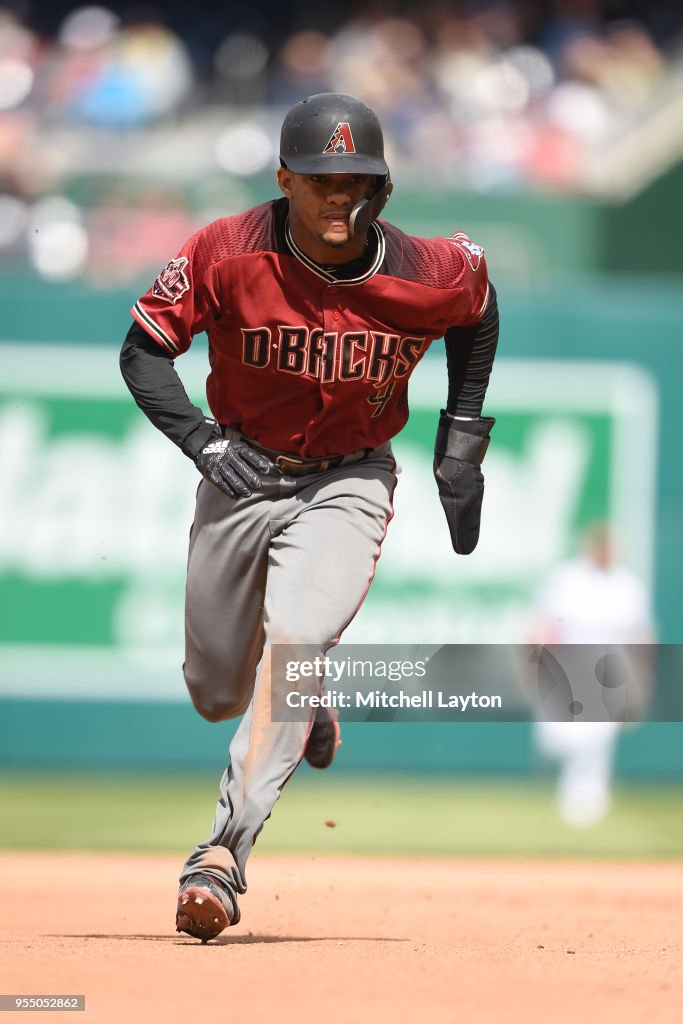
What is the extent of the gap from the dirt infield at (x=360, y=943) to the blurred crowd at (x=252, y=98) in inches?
200

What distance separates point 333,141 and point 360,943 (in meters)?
2.45

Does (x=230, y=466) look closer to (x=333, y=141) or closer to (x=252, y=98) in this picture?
(x=333, y=141)

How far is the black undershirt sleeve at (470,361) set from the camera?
501cm

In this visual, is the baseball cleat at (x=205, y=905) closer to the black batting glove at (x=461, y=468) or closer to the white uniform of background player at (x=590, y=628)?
the black batting glove at (x=461, y=468)

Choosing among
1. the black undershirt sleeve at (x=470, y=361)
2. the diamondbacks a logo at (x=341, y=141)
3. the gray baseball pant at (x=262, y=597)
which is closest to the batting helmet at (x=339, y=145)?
the diamondbacks a logo at (x=341, y=141)

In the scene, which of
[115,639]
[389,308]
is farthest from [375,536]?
[115,639]

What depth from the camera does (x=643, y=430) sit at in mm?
10258

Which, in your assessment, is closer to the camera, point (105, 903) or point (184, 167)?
point (105, 903)

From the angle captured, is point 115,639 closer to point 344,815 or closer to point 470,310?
point 344,815

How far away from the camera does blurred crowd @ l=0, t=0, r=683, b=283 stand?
10977 millimetres

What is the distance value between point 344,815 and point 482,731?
1.28 meters

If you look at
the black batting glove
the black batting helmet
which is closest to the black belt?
the black batting glove

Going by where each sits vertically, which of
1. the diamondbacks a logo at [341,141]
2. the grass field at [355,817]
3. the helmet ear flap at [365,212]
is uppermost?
the diamondbacks a logo at [341,141]

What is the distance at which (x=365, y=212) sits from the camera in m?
4.43
